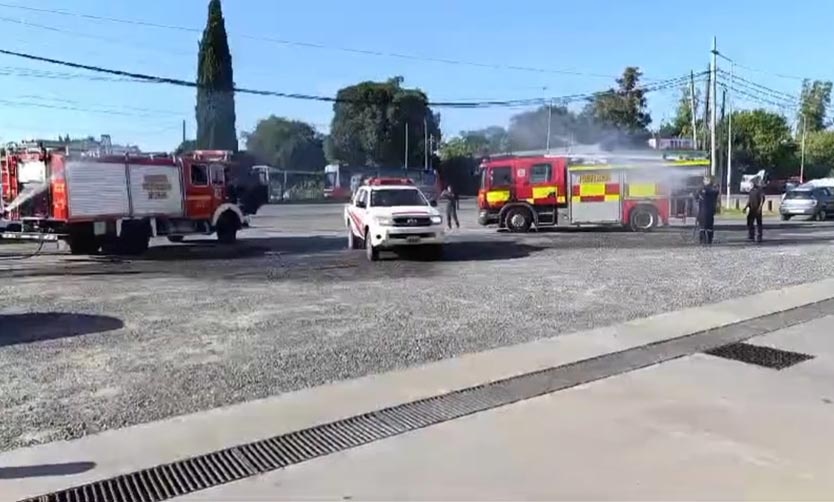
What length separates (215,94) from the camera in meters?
55.1

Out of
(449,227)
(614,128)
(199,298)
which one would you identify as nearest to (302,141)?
(614,128)

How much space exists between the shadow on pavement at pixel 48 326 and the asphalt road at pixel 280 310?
3 centimetres

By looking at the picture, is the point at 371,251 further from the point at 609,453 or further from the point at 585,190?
the point at 609,453

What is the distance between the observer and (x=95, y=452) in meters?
4.81

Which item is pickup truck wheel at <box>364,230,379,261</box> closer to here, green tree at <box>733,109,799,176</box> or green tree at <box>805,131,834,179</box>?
green tree at <box>733,109,799,176</box>

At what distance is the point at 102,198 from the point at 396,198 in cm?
721

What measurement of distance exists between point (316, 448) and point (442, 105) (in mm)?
33428

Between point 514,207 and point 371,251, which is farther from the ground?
point 514,207

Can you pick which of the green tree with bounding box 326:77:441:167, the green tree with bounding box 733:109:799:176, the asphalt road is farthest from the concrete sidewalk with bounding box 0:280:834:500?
the green tree with bounding box 733:109:799:176

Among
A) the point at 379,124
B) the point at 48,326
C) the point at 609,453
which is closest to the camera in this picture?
the point at 609,453

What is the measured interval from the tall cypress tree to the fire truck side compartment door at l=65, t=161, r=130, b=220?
38505 mm

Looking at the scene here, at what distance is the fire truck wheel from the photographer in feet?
79.5

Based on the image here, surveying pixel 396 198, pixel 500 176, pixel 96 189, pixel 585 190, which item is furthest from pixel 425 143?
pixel 396 198

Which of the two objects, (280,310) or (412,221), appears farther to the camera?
(412,221)
